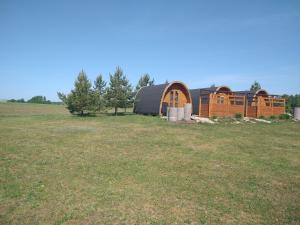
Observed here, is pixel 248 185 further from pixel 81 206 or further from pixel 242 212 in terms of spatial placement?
pixel 81 206

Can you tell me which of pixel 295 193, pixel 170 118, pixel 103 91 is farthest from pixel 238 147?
pixel 103 91

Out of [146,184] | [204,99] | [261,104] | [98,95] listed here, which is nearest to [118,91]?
[98,95]

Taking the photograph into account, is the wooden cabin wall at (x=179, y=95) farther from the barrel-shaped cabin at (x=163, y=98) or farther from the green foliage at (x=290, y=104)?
the green foliage at (x=290, y=104)

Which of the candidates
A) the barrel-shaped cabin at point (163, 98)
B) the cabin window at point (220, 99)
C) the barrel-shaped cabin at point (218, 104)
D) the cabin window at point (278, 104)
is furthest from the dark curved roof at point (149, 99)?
the cabin window at point (278, 104)

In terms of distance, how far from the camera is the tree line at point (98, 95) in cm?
2712

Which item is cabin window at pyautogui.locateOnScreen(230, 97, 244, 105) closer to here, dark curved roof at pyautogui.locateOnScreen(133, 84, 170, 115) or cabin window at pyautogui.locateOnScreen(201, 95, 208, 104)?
cabin window at pyautogui.locateOnScreen(201, 95, 208, 104)

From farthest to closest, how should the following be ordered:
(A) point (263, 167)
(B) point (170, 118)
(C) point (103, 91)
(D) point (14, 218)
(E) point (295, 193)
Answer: (C) point (103, 91)
(B) point (170, 118)
(A) point (263, 167)
(E) point (295, 193)
(D) point (14, 218)

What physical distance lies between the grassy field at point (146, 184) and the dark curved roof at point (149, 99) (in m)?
17.2

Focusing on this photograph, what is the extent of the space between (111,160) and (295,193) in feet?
19.3

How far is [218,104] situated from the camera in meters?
28.0

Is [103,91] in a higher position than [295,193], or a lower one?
higher

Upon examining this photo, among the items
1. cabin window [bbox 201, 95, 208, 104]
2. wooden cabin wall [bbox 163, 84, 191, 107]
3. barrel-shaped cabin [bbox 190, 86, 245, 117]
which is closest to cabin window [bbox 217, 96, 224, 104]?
barrel-shaped cabin [bbox 190, 86, 245, 117]

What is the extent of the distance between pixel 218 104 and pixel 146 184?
23.0 m

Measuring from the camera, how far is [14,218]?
15.7ft
